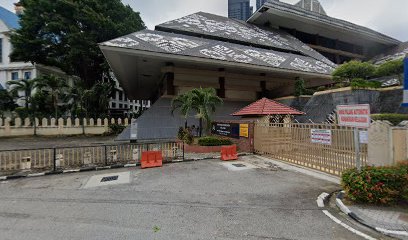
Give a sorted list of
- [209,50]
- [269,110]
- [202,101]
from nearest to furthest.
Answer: [269,110], [202,101], [209,50]

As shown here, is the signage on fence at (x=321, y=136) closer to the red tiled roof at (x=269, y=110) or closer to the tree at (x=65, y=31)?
the red tiled roof at (x=269, y=110)

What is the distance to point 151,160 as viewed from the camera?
400 inches

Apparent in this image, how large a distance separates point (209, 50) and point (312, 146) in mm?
15671

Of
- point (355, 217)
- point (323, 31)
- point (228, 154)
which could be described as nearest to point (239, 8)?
point (323, 31)

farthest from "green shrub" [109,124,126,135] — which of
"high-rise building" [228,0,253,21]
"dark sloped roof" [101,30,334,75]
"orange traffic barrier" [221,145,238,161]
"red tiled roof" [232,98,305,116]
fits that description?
"high-rise building" [228,0,253,21]

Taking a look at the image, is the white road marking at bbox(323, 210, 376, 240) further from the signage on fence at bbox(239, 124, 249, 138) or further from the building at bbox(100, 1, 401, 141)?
the building at bbox(100, 1, 401, 141)

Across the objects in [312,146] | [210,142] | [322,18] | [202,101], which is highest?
[322,18]

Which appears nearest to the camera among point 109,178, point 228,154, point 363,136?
point 363,136

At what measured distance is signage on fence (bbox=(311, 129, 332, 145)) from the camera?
315 inches

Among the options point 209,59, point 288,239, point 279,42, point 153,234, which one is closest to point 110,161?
point 153,234

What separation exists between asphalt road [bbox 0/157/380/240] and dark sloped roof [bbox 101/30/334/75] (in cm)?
1286

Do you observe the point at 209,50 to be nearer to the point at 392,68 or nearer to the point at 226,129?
the point at 226,129

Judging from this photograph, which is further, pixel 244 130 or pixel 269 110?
pixel 269 110

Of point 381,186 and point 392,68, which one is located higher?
point 392,68
